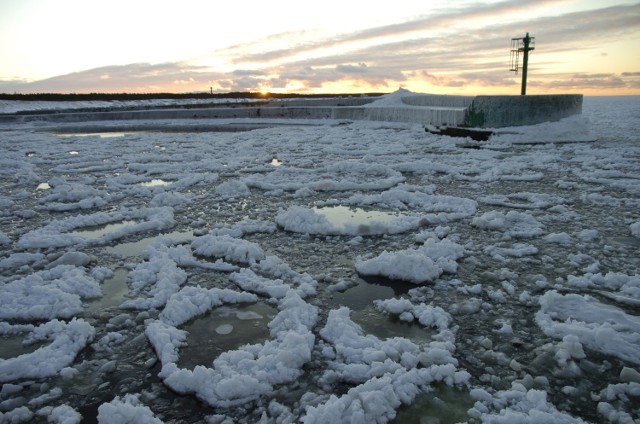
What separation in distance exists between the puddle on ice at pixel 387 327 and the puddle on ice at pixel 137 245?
2259 millimetres

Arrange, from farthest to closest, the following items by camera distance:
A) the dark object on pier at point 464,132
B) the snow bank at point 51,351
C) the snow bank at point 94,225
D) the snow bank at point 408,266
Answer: the dark object on pier at point 464,132, the snow bank at point 94,225, the snow bank at point 408,266, the snow bank at point 51,351

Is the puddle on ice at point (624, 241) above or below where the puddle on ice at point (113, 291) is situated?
above

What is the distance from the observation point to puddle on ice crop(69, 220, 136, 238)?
4.50 metres

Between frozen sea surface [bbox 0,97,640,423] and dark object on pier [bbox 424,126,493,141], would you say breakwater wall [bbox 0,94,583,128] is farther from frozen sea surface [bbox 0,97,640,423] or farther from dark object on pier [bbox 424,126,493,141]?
frozen sea surface [bbox 0,97,640,423]

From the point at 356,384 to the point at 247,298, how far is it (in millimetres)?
1144

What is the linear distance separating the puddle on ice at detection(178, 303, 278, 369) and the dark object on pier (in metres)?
10.8

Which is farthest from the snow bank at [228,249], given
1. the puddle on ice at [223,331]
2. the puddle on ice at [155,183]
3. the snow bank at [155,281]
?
the puddle on ice at [155,183]

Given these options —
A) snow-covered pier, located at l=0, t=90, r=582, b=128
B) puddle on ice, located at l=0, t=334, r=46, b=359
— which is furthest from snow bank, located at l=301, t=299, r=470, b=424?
snow-covered pier, located at l=0, t=90, r=582, b=128

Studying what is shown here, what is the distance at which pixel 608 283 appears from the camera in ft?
10.2

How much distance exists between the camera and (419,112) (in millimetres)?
15609

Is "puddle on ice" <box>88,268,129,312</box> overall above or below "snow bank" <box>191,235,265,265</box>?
below

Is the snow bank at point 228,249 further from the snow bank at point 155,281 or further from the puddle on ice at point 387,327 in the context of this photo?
the puddle on ice at point 387,327

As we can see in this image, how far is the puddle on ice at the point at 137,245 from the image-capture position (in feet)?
13.0

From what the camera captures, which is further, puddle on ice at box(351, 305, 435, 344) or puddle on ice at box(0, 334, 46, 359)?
puddle on ice at box(351, 305, 435, 344)
